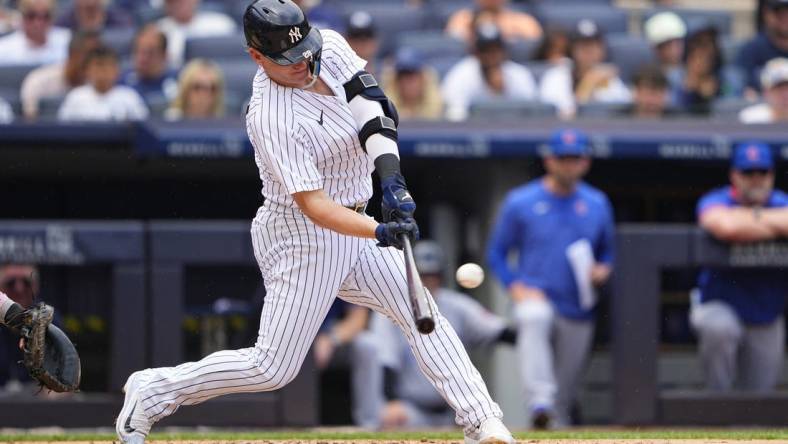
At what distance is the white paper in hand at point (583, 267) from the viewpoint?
24.5 feet

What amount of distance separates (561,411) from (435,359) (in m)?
3.23

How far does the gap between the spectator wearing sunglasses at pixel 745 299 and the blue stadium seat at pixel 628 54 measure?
1992 mm

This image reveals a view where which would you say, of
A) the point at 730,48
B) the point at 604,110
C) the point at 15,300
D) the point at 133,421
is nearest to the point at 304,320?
the point at 133,421

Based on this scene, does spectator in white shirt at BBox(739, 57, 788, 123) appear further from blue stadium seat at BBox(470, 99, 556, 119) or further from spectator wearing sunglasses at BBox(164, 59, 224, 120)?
spectator wearing sunglasses at BBox(164, 59, 224, 120)

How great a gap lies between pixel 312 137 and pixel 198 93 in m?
3.64

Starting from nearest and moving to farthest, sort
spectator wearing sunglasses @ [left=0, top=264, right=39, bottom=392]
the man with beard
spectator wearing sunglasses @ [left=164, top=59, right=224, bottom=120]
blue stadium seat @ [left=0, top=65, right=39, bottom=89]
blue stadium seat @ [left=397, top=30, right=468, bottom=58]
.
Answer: spectator wearing sunglasses @ [left=0, top=264, right=39, bottom=392] → spectator wearing sunglasses @ [left=164, top=59, right=224, bottom=120] → blue stadium seat @ [left=0, top=65, right=39, bottom=89] → blue stadium seat @ [left=397, top=30, right=468, bottom=58] → the man with beard

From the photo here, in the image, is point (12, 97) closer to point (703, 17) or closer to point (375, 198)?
point (375, 198)

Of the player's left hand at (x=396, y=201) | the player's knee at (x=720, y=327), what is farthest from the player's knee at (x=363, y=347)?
the player's left hand at (x=396, y=201)

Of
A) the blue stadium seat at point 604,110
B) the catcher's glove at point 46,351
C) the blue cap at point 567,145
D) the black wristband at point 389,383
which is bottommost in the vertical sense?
the black wristband at point 389,383

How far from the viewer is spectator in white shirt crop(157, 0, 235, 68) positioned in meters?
9.13

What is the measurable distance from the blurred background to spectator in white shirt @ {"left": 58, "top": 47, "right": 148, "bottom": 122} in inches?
0.5

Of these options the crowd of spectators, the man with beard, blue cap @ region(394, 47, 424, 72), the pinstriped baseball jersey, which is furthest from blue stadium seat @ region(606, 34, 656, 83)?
the pinstriped baseball jersey

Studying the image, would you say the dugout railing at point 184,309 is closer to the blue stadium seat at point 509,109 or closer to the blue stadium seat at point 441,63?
the blue stadium seat at point 509,109

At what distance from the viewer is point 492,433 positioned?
430 centimetres
